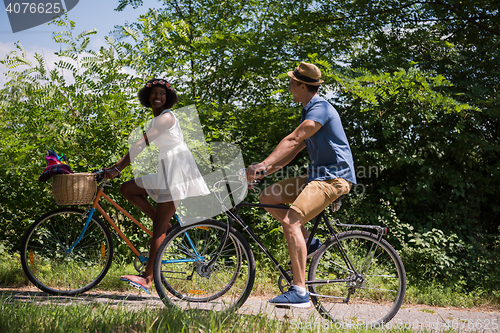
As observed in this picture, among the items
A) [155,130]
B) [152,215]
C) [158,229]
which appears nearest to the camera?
[155,130]

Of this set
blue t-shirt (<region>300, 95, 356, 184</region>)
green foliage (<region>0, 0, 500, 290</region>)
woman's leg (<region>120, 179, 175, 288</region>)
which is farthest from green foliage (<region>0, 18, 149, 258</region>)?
blue t-shirt (<region>300, 95, 356, 184</region>)

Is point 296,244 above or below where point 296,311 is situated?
above

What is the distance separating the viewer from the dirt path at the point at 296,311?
140 inches

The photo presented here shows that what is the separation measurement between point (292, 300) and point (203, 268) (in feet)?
2.72

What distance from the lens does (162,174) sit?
378cm

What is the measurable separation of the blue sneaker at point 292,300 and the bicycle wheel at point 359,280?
28 cm

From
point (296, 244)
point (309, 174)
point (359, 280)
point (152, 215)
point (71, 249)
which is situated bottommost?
point (359, 280)

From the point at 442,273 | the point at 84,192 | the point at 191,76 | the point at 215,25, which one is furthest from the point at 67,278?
the point at 442,273

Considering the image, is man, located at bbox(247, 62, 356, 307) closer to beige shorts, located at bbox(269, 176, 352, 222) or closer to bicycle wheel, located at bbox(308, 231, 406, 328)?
beige shorts, located at bbox(269, 176, 352, 222)

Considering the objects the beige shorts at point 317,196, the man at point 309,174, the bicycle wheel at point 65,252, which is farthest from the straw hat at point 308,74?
the bicycle wheel at point 65,252

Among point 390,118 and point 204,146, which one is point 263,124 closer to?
point 204,146

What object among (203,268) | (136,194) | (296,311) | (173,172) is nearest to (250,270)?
(203,268)

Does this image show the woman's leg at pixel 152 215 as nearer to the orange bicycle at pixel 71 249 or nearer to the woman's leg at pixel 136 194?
the woman's leg at pixel 136 194

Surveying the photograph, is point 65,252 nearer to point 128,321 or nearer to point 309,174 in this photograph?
point 128,321
